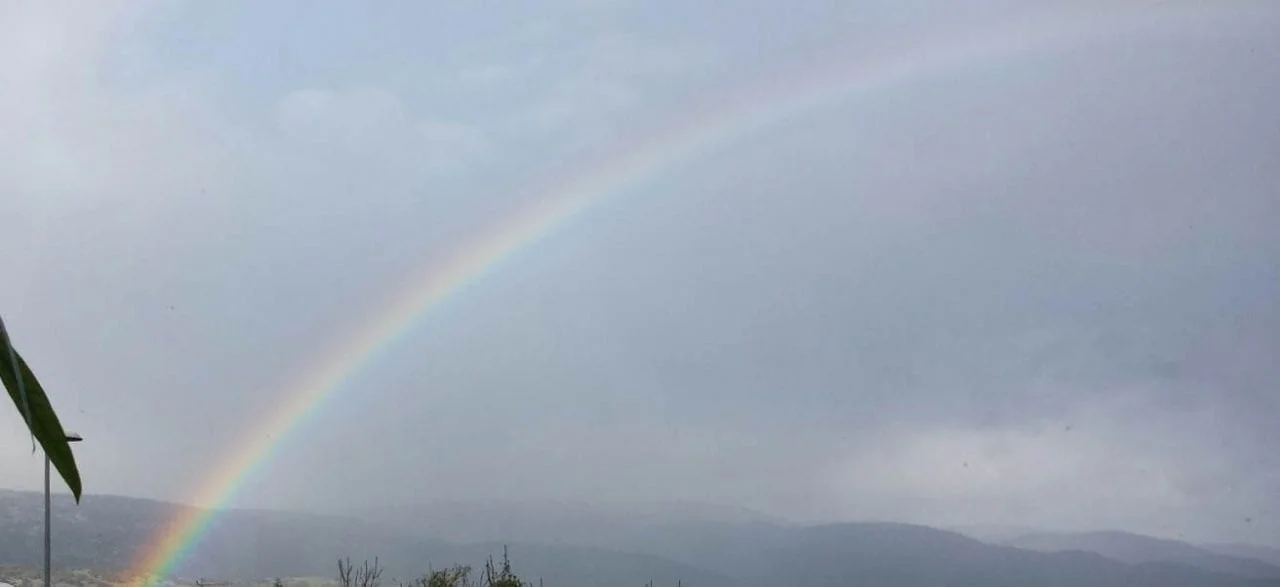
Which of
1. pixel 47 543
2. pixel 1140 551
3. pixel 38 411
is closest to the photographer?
pixel 38 411

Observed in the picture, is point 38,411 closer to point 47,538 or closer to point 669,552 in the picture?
point 47,538

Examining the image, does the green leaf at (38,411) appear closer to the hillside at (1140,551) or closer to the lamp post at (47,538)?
the lamp post at (47,538)

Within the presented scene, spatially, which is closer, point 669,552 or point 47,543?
point 47,543

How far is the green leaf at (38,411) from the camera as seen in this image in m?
1.93

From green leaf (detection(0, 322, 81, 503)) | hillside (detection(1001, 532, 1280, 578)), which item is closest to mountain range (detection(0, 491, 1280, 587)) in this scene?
hillside (detection(1001, 532, 1280, 578))

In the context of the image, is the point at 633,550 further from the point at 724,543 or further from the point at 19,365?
the point at 19,365

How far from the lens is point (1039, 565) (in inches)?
5399

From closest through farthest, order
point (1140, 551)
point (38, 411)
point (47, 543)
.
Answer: point (38, 411) → point (47, 543) → point (1140, 551)

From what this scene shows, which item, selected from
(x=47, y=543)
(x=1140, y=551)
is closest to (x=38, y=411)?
(x=47, y=543)

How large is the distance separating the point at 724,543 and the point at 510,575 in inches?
5768

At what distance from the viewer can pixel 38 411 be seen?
6.64 feet

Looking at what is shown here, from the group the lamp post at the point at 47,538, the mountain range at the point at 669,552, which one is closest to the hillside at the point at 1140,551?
the mountain range at the point at 669,552

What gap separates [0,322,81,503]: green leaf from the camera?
193 cm

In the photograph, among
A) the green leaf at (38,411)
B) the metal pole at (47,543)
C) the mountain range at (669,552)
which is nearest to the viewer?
the green leaf at (38,411)
